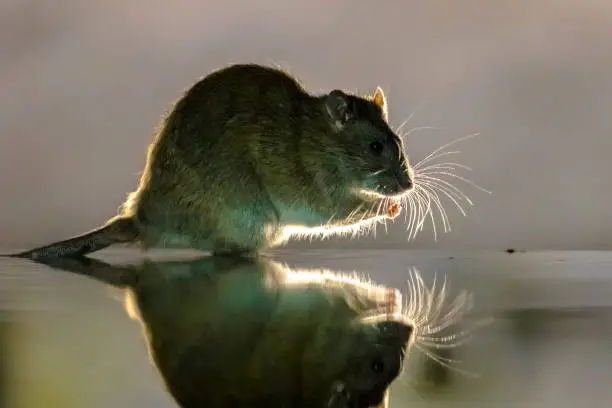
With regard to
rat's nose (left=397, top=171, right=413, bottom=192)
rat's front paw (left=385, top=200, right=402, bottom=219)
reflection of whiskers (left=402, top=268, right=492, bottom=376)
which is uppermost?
rat's nose (left=397, top=171, right=413, bottom=192)

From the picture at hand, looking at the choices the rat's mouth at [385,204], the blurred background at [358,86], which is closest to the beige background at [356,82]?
the blurred background at [358,86]

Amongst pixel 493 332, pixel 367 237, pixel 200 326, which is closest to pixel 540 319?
pixel 493 332

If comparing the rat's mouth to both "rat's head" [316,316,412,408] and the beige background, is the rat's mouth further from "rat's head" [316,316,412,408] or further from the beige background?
"rat's head" [316,316,412,408]

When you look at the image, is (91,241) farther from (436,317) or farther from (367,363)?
(367,363)

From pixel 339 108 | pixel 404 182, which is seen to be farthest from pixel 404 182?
pixel 339 108

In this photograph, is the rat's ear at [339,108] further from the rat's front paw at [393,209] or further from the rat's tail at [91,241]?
the rat's tail at [91,241]

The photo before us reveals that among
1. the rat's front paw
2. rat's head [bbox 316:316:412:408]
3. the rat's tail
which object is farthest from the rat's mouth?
rat's head [bbox 316:316:412:408]
